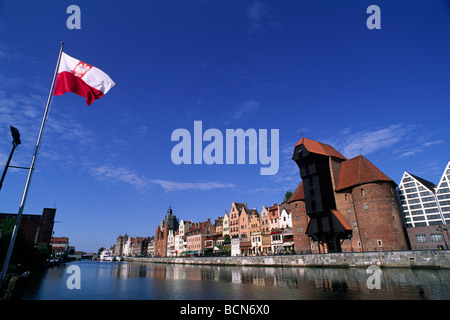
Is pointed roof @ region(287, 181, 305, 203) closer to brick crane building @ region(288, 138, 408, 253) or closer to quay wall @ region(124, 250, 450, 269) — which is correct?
brick crane building @ region(288, 138, 408, 253)

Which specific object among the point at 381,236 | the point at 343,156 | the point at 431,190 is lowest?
the point at 381,236

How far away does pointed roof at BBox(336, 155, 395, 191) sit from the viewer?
47.5 meters

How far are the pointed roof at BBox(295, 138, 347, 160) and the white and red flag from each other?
46599 millimetres

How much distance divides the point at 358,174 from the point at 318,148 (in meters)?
9.85

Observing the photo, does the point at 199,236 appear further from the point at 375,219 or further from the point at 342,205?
the point at 375,219

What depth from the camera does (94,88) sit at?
13.0 meters

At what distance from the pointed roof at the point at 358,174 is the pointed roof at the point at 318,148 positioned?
13.5ft

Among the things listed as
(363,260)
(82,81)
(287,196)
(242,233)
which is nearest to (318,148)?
(363,260)

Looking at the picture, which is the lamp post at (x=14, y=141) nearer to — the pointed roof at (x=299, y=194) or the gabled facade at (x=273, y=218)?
the pointed roof at (x=299, y=194)

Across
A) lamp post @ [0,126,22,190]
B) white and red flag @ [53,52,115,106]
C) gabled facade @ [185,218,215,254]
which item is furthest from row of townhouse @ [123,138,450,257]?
lamp post @ [0,126,22,190]
